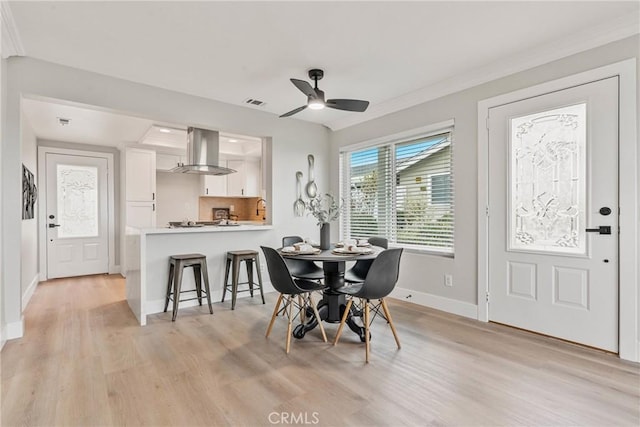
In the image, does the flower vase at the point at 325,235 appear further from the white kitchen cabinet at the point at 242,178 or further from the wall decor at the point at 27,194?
the white kitchen cabinet at the point at 242,178

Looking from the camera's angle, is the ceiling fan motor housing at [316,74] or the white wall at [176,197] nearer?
the ceiling fan motor housing at [316,74]

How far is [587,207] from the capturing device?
2.66 meters

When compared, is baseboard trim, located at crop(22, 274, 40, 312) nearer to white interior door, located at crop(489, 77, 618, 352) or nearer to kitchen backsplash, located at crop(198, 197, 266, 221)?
kitchen backsplash, located at crop(198, 197, 266, 221)

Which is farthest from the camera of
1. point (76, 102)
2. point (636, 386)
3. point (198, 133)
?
point (198, 133)

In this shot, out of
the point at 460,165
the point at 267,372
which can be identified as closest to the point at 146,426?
the point at 267,372

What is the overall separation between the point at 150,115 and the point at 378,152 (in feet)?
9.45

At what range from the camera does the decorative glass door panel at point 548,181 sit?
273 centimetres

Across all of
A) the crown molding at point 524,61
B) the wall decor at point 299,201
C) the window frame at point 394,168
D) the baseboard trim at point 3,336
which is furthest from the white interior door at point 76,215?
the crown molding at point 524,61

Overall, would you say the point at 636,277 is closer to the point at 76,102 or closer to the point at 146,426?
the point at 146,426

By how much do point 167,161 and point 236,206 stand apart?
1845 millimetres

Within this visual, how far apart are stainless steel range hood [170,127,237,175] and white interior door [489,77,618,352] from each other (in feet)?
11.6

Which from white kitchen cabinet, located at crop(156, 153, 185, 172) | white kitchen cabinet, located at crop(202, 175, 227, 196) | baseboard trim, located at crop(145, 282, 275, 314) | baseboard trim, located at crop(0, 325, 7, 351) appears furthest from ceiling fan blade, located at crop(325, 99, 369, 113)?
white kitchen cabinet, located at crop(202, 175, 227, 196)

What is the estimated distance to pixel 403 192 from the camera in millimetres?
4273

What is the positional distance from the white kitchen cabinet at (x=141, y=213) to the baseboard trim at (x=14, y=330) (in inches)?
123
